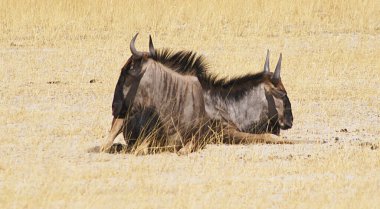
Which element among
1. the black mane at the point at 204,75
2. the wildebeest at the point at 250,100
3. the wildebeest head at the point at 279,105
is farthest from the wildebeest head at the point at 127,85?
the wildebeest head at the point at 279,105

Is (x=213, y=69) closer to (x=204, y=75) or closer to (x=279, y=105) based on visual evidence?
(x=279, y=105)

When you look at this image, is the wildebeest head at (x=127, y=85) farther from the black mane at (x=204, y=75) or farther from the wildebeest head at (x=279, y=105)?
the wildebeest head at (x=279, y=105)

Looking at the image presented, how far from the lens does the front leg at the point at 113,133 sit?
34.3ft

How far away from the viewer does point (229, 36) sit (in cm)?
1941

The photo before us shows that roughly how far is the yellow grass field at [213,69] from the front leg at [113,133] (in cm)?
18

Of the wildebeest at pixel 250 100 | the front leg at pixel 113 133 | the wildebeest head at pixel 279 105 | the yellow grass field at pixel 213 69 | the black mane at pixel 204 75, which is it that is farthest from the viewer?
the wildebeest head at pixel 279 105

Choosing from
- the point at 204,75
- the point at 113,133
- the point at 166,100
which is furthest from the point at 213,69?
the point at 113,133

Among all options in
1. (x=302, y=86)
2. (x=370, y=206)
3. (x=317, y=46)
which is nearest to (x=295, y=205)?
(x=370, y=206)

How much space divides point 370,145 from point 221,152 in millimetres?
1372

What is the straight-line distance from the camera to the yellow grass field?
8.58 m

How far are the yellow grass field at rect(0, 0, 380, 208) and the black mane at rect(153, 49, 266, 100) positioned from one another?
2.13ft

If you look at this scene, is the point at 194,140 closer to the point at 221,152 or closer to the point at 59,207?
the point at 221,152

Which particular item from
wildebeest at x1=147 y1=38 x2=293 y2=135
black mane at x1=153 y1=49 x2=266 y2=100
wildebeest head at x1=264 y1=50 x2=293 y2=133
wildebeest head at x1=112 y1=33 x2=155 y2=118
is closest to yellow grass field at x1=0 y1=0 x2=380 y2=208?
wildebeest head at x1=264 y1=50 x2=293 y2=133

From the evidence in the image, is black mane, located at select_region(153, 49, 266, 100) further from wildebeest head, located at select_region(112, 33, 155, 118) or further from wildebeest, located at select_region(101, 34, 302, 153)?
wildebeest head, located at select_region(112, 33, 155, 118)
